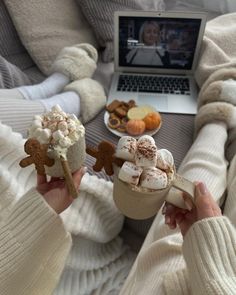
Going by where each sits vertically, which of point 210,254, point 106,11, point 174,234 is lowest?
point 174,234

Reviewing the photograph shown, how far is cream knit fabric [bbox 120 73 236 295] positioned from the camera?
407 mm

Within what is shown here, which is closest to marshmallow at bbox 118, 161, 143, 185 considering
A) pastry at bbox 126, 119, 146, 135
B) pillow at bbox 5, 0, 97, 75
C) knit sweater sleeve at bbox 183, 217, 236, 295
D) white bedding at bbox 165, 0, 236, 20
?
knit sweater sleeve at bbox 183, 217, 236, 295

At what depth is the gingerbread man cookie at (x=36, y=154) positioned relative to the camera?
0.38 m

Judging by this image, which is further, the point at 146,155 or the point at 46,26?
the point at 46,26

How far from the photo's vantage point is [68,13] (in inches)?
38.9

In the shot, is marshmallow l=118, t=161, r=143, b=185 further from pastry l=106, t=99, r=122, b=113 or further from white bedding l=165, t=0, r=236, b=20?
white bedding l=165, t=0, r=236, b=20


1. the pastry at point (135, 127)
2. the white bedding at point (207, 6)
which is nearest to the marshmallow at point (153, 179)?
the pastry at point (135, 127)

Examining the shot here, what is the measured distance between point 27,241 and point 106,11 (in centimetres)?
74

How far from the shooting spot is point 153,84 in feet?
3.14

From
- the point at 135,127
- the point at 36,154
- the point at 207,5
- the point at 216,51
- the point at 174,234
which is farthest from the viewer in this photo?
the point at 207,5

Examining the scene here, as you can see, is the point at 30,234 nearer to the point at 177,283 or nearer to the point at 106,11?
the point at 177,283

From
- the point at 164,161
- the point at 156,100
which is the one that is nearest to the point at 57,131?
the point at 164,161

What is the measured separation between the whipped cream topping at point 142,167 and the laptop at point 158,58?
494mm

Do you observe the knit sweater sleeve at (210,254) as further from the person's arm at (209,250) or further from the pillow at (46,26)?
the pillow at (46,26)
